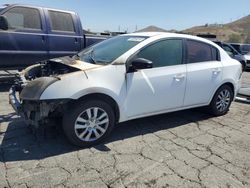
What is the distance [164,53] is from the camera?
4738 mm

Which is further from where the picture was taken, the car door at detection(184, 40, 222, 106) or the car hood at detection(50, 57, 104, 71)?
the car door at detection(184, 40, 222, 106)

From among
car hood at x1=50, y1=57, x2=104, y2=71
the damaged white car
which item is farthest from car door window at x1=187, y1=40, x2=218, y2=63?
car hood at x1=50, y1=57, x2=104, y2=71

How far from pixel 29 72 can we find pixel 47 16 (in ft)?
12.0

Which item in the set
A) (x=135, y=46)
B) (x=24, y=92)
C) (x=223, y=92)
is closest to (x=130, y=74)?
(x=135, y=46)

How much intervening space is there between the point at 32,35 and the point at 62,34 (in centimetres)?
88

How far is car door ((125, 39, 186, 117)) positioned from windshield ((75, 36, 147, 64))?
0.88 feet

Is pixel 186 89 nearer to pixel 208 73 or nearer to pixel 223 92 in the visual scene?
pixel 208 73

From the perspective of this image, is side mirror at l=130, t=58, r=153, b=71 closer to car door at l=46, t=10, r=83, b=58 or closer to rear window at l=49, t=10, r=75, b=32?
car door at l=46, t=10, r=83, b=58

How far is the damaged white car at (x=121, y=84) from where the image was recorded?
379cm

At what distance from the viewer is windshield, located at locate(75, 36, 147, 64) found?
4.45 m

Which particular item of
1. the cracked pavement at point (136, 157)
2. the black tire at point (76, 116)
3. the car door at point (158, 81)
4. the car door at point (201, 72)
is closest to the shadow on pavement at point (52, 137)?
the cracked pavement at point (136, 157)

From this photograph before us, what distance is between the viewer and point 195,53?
5.20 m

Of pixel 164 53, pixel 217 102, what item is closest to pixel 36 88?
pixel 164 53

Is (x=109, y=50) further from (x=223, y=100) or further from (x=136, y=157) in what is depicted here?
(x=223, y=100)
